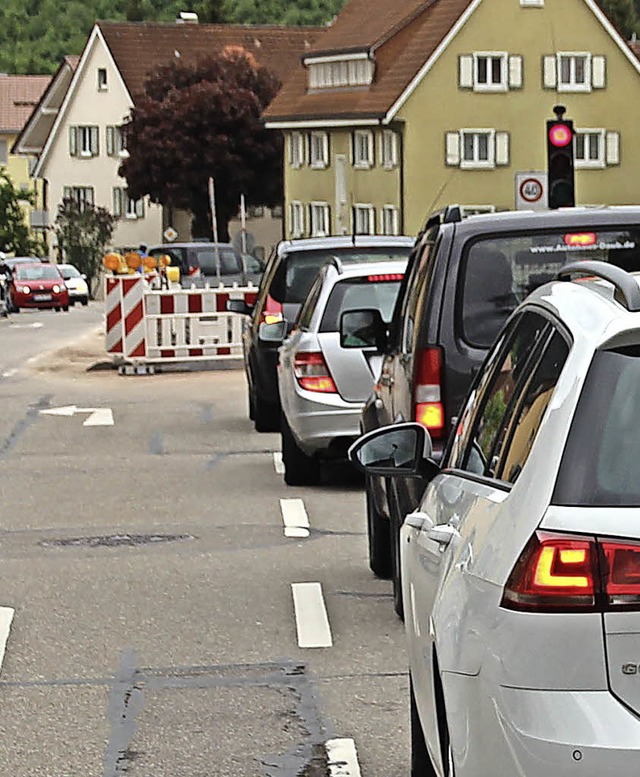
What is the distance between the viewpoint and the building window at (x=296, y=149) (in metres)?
74.5

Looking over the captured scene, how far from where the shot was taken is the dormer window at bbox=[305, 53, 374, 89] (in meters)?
70.4

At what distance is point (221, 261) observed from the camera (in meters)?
46.1

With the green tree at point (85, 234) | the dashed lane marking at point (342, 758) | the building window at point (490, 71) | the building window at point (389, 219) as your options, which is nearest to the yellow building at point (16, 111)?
the green tree at point (85, 234)

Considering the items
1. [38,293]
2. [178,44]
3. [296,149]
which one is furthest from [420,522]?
[178,44]

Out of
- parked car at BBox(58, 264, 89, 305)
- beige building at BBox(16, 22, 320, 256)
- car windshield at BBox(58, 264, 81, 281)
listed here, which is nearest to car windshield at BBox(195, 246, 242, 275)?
parked car at BBox(58, 264, 89, 305)

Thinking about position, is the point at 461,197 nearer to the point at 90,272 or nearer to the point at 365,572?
the point at 90,272

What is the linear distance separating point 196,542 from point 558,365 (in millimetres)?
7281

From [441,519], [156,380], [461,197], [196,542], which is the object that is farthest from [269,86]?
[441,519]

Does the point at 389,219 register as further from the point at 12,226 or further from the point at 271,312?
the point at 271,312

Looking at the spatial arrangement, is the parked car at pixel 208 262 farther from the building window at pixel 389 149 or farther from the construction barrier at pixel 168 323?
the building window at pixel 389 149

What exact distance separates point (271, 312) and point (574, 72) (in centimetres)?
5122

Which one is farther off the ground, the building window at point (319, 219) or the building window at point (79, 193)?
the building window at point (79, 193)

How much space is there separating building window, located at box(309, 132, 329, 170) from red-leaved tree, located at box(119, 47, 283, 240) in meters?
7.27

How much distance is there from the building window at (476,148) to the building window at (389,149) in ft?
5.61
